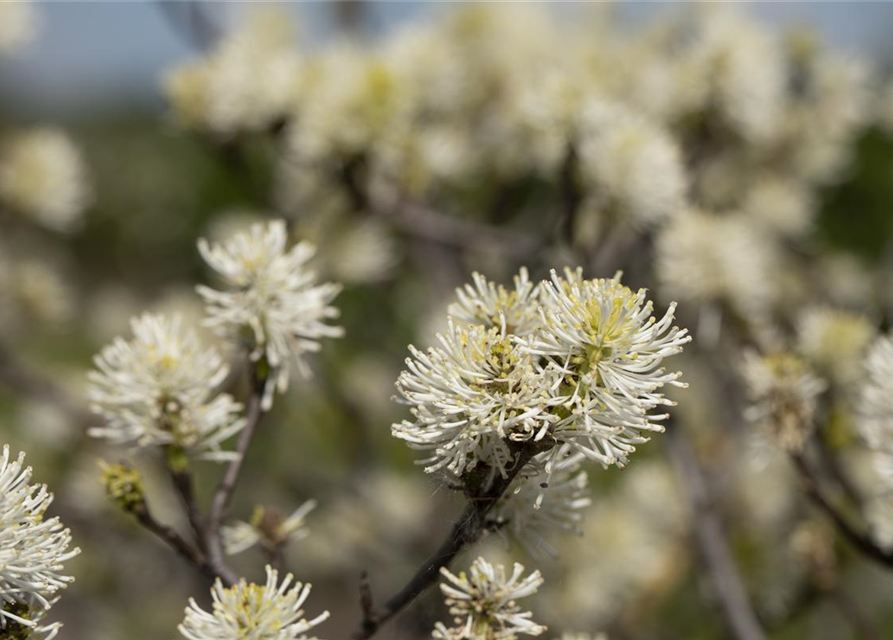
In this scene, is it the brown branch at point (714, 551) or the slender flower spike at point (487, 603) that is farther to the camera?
the brown branch at point (714, 551)

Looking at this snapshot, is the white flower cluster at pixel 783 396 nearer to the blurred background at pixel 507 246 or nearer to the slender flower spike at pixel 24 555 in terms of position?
the blurred background at pixel 507 246

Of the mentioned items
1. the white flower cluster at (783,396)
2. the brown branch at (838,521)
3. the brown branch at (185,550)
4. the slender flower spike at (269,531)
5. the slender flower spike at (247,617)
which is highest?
the white flower cluster at (783,396)

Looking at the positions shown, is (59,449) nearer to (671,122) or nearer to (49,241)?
(671,122)

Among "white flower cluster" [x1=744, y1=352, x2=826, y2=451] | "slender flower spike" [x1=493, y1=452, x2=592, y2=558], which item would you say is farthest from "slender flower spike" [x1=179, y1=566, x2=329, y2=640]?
"white flower cluster" [x1=744, y1=352, x2=826, y2=451]

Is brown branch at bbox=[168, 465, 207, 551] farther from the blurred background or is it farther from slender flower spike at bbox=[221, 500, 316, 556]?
the blurred background

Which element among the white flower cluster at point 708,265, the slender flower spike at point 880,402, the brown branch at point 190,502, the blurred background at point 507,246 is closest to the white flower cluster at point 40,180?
the blurred background at point 507,246
